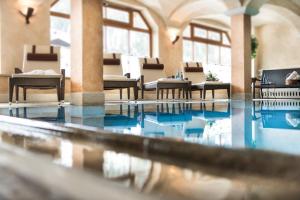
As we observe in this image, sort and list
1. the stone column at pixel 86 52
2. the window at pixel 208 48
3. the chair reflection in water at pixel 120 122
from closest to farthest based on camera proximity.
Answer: the chair reflection in water at pixel 120 122 < the stone column at pixel 86 52 < the window at pixel 208 48

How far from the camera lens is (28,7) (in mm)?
7383

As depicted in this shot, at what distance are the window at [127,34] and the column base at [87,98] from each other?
12.9 feet

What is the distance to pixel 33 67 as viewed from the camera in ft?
22.2

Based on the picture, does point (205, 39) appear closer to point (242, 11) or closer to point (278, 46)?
point (278, 46)

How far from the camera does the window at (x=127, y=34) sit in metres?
9.74

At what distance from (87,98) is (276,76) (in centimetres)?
684

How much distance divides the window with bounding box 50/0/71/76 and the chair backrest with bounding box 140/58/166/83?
79.6 inches

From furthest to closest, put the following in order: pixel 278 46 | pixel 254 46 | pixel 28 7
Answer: pixel 278 46, pixel 254 46, pixel 28 7

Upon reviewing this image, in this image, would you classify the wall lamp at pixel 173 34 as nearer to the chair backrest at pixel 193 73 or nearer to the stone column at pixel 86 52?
the chair backrest at pixel 193 73

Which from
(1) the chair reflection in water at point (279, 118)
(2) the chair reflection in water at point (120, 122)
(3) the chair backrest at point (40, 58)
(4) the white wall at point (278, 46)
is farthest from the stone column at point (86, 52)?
(4) the white wall at point (278, 46)

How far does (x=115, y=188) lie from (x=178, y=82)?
21.8 ft

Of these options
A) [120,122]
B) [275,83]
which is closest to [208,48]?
[275,83]

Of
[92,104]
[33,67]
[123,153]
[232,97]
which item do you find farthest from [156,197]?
[232,97]

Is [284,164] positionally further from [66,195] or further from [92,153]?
[92,153]
